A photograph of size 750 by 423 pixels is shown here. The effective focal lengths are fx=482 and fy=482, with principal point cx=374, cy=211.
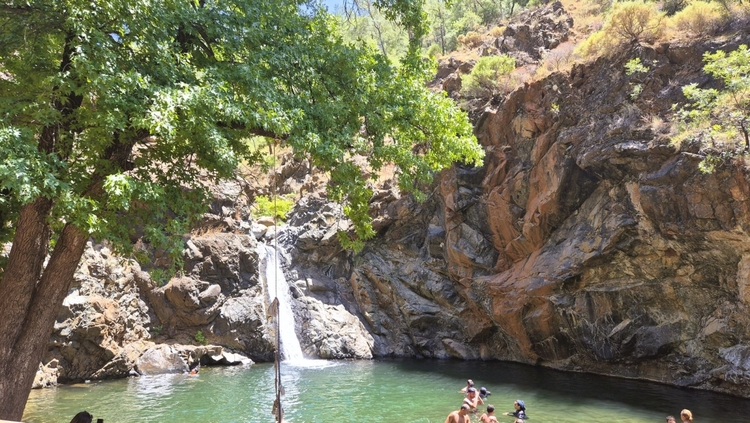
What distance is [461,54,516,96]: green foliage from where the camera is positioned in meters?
27.0

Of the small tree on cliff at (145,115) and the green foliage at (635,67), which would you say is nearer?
the small tree on cliff at (145,115)

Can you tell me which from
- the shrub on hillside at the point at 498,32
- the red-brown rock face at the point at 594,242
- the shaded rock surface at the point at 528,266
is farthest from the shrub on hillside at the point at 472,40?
the red-brown rock face at the point at 594,242

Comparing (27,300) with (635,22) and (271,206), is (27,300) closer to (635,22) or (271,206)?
(635,22)

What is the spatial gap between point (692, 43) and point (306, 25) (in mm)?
16963

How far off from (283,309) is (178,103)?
23.0 metres

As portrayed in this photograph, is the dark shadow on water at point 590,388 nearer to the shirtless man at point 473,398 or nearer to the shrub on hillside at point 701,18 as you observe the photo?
the shirtless man at point 473,398

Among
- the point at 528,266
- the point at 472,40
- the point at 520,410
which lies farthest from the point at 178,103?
the point at 472,40

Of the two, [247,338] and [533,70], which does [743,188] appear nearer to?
[533,70]

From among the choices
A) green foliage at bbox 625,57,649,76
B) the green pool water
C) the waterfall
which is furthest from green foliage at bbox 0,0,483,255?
the waterfall

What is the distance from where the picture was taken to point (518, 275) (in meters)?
21.9

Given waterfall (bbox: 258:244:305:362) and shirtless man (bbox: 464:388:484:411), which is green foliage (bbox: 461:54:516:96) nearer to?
waterfall (bbox: 258:244:305:362)

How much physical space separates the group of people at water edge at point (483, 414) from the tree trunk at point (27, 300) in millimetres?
8853

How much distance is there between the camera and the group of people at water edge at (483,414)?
1141cm

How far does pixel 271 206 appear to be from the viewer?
1475 inches
